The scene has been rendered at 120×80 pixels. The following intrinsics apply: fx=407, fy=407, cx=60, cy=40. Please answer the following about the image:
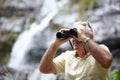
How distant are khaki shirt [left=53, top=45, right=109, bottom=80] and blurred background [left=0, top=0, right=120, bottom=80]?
464 cm

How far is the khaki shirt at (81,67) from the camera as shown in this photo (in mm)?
4246

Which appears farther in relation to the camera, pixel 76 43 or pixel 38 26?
pixel 38 26

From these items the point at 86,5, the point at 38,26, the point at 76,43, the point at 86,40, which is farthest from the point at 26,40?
the point at 86,40

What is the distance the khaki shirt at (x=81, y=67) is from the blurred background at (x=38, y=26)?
4.64 metres

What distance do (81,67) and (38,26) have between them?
24.8ft

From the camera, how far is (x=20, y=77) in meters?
9.92

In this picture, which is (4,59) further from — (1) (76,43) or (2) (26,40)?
(1) (76,43)

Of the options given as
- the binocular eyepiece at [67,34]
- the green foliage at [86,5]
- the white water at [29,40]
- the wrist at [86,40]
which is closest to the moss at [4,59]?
the white water at [29,40]

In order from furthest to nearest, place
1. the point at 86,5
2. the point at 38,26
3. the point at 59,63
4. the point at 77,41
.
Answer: the point at 38,26, the point at 86,5, the point at 59,63, the point at 77,41

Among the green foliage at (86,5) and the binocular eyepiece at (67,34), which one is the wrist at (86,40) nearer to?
the binocular eyepiece at (67,34)

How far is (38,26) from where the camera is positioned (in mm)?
11883

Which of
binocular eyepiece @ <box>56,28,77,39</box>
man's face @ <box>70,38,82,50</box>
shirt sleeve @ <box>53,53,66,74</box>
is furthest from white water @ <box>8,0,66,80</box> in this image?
binocular eyepiece @ <box>56,28,77,39</box>

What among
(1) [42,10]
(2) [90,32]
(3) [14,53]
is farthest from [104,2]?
(2) [90,32]

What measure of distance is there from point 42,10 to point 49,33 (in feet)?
4.82
